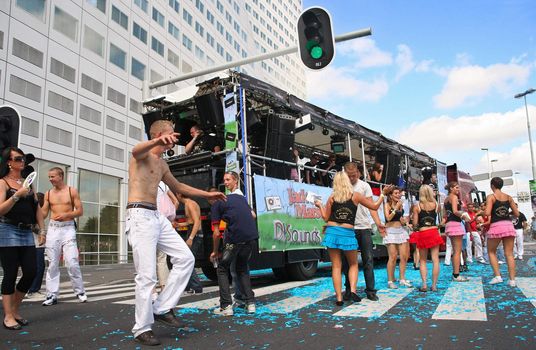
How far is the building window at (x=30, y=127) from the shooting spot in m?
23.6

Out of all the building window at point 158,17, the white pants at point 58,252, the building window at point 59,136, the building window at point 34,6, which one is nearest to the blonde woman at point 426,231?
the white pants at point 58,252

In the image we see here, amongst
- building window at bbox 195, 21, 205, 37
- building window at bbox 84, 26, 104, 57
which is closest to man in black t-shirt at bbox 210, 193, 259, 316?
building window at bbox 84, 26, 104, 57

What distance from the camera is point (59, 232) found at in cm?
617

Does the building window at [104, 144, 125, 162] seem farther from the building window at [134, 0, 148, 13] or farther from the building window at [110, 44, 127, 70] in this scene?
the building window at [134, 0, 148, 13]

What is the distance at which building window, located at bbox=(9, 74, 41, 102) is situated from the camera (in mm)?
22797

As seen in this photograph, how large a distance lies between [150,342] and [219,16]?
2013 inches

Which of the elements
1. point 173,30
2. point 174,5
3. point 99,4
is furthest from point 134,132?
point 174,5

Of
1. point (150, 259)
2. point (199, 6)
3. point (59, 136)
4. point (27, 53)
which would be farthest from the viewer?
point (199, 6)

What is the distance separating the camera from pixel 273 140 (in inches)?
341

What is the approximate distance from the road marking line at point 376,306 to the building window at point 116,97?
27.5 meters

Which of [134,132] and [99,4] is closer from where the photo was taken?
[99,4]

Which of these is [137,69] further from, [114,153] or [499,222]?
[499,222]

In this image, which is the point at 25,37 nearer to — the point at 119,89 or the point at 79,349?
the point at 119,89

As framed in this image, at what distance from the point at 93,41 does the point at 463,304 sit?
29.3 m
